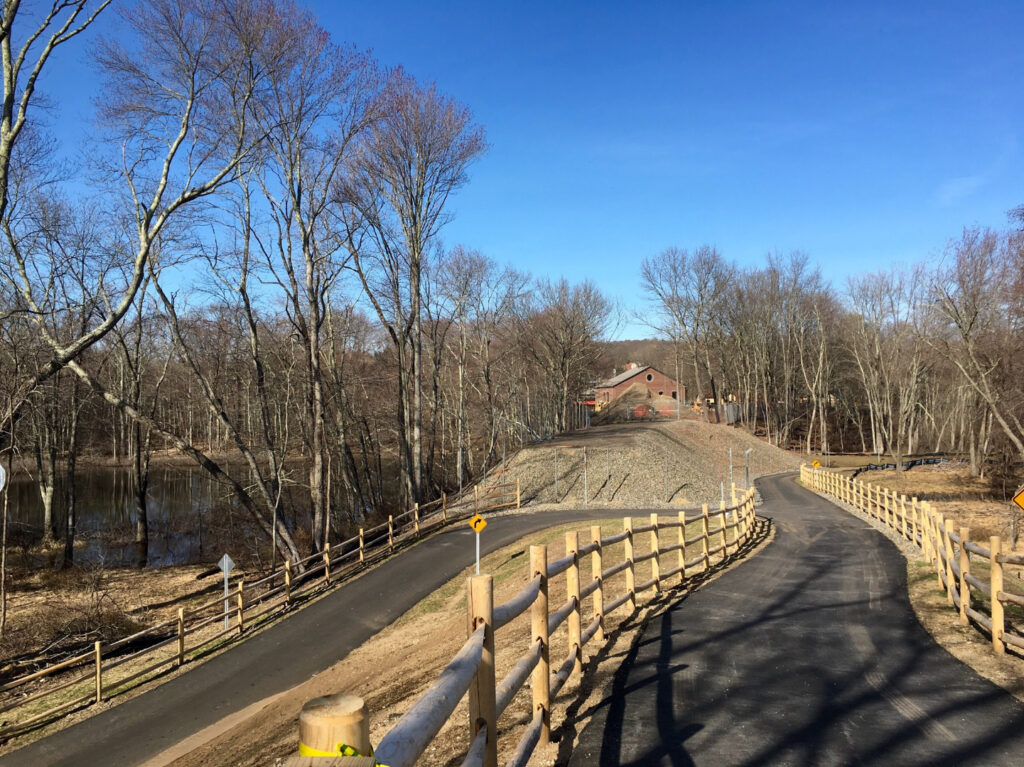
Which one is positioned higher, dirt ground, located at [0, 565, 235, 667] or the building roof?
the building roof

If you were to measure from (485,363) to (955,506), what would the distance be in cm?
2606

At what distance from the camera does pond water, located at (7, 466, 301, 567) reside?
94.0 feet

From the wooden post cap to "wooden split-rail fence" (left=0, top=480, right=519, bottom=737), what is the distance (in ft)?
47.9

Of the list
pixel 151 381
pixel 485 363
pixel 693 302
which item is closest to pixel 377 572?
pixel 485 363

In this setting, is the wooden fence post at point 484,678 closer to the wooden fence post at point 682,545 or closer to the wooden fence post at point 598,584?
the wooden fence post at point 598,584

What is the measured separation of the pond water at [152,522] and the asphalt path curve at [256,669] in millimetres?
6762

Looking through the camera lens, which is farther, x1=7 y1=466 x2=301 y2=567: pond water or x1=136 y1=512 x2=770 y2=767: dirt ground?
x1=7 y1=466 x2=301 y2=567: pond water

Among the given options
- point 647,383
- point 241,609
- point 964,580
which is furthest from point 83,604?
point 647,383

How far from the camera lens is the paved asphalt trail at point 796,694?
4500 mm

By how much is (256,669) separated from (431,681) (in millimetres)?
7457

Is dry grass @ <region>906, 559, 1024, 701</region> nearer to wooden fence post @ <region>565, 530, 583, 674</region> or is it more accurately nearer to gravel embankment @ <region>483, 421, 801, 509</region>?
wooden fence post @ <region>565, 530, 583, 674</region>

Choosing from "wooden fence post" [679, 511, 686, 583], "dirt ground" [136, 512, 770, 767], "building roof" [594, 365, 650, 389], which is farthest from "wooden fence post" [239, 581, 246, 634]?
"building roof" [594, 365, 650, 389]

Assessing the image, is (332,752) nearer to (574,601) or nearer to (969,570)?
(574,601)

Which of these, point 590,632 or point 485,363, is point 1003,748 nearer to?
point 590,632
